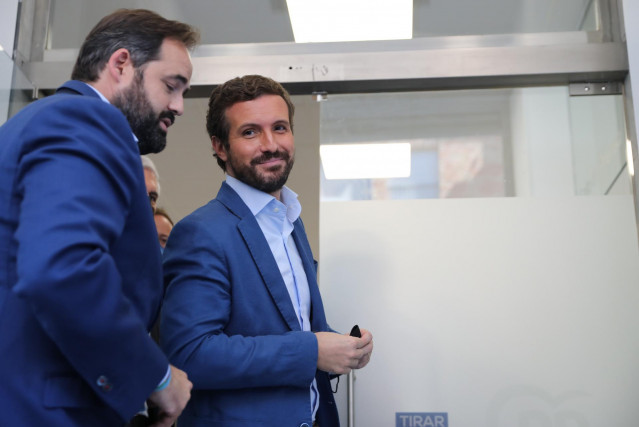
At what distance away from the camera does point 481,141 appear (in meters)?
3.12

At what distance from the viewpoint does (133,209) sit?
1347mm

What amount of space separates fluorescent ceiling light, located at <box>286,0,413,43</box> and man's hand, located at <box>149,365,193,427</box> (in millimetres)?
2179

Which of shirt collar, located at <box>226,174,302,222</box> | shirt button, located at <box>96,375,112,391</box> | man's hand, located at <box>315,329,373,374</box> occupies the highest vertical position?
shirt collar, located at <box>226,174,302,222</box>

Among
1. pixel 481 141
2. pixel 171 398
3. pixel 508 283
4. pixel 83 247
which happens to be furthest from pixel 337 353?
pixel 481 141

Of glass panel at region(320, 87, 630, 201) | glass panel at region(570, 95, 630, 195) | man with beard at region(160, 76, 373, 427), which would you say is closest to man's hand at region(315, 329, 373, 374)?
man with beard at region(160, 76, 373, 427)

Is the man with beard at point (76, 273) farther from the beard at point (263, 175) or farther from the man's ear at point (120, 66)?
the beard at point (263, 175)

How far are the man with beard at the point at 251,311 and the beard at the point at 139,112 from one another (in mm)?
367

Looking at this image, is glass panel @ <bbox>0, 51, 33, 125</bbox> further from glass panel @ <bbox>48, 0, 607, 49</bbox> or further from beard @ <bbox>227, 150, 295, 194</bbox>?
beard @ <bbox>227, 150, 295, 194</bbox>

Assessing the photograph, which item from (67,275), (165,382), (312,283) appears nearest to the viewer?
(67,275)

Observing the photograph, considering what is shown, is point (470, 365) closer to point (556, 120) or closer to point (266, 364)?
point (556, 120)

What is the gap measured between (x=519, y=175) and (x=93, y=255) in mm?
2235

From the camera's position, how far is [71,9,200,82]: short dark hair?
1.60 metres

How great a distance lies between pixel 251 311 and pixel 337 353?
247mm

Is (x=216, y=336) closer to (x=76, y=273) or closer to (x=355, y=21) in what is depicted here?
(x=76, y=273)
